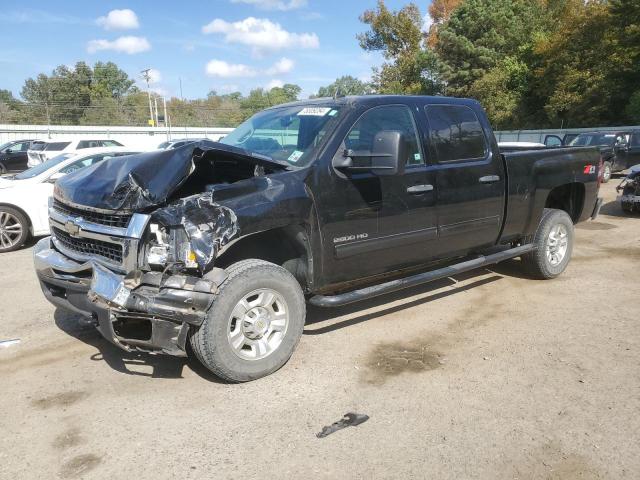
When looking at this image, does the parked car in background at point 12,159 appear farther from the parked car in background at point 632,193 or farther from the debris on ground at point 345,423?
the debris on ground at point 345,423

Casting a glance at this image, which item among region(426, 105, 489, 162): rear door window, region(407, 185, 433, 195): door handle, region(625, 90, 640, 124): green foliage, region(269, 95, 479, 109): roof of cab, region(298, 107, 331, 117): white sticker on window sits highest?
region(625, 90, 640, 124): green foliage

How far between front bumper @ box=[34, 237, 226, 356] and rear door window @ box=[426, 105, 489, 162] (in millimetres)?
2482

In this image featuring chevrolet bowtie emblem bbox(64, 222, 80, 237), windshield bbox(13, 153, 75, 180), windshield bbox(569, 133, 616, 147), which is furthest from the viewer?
windshield bbox(569, 133, 616, 147)

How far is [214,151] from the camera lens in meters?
3.61

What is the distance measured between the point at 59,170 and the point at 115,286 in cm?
646

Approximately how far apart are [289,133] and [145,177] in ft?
4.65

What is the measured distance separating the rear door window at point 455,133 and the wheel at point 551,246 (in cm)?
142

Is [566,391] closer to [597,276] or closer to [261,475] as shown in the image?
[261,475]

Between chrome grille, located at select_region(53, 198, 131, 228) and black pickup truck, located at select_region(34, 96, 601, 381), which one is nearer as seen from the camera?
black pickup truck, located at select_region(34, 96, 601, 381)

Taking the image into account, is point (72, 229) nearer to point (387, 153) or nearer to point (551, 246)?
point (387, 153)

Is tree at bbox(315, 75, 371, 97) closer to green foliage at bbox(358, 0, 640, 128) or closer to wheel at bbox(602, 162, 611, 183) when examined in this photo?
green foliage at bbox(358, 0, 640, 128)

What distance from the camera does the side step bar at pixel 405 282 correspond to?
4.05 meters

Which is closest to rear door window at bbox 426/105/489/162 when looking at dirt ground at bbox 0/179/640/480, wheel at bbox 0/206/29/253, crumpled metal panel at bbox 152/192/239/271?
dirt ground at bbox 0/179/640/480

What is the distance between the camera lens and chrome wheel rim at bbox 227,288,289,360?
3578mm
